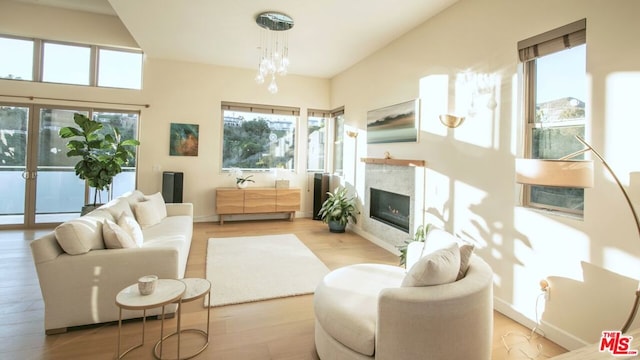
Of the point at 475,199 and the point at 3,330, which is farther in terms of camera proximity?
the point at 475,199

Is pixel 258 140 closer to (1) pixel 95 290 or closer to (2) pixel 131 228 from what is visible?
(2) pixel 131 228

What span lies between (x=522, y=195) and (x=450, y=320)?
1729 mm

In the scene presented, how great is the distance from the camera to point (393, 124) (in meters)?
4.61

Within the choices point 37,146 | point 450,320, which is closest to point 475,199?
point 450,320

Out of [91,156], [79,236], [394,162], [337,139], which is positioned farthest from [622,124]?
[91,156]

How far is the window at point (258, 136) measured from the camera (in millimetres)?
6566

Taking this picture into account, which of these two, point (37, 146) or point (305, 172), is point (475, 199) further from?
point (37, 146)

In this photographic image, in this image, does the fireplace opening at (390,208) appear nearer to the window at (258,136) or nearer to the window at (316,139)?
A: the window at (316,139)

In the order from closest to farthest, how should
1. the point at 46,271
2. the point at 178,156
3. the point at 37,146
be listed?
the point at 46,271 < the point at 37,146 < the point at 178,156

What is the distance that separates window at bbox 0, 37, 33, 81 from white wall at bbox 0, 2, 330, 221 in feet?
0.48

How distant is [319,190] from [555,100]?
15.2 feet

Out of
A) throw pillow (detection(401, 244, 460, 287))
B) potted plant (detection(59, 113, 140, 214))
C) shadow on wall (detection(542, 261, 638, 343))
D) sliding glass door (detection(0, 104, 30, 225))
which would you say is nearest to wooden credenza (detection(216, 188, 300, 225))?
potted plant (detection(59, 113, 140, 214))

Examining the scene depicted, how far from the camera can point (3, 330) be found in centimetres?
234

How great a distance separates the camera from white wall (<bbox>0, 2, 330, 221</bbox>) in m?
5.26
